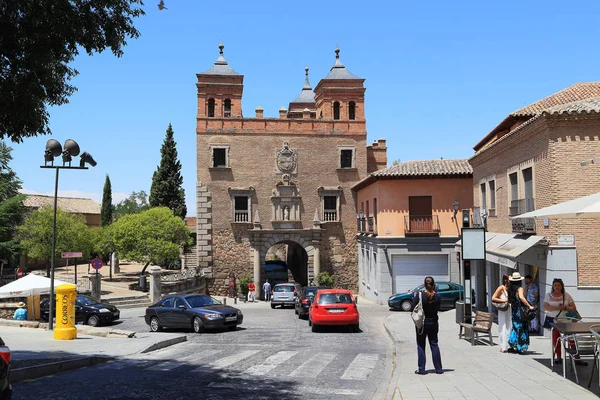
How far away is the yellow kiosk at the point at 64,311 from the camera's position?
1719cm

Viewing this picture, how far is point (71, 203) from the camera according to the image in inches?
2945

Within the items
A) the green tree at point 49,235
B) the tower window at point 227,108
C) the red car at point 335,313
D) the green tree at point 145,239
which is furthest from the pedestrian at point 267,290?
the red car at point 335,313

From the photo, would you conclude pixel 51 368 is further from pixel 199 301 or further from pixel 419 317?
pixel 199 301

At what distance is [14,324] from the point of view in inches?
835

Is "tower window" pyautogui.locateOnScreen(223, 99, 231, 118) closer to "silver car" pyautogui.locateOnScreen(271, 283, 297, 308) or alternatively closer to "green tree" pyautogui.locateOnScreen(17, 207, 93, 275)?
"green tree" pyautogui.locateOnScreen(17, 207, 93, 275)

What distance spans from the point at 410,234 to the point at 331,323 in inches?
547

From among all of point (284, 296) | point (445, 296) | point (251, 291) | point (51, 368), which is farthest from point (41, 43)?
point (251, 291)

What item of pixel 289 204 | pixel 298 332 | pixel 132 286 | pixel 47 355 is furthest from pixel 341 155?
pixel 47 355

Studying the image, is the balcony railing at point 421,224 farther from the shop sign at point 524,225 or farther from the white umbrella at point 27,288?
the white umbrella at point 27,288

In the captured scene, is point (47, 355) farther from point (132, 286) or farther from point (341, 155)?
point (341, 155)

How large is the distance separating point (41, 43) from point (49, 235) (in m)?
35.8

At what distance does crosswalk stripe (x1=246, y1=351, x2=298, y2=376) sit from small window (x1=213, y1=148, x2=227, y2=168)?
2821 cm

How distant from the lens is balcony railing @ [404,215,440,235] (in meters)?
33.4

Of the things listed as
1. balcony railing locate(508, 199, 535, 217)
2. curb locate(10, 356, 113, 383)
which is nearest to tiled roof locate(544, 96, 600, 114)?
balcony railing locate(508, 199, 535, 217)
